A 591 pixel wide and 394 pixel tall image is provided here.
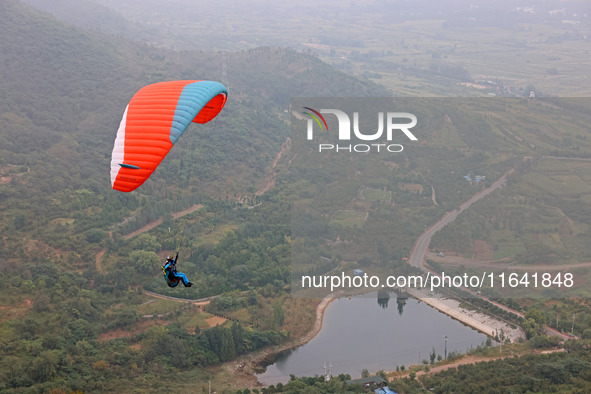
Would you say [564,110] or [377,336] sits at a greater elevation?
[564,110]

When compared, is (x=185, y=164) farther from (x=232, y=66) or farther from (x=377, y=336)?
(x=232, y=66)

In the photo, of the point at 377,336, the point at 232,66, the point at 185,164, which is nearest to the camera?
the point at 377,336

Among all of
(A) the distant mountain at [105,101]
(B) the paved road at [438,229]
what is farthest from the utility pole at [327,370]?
(A) the distant mountain at [105,101]

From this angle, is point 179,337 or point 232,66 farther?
point 232,66

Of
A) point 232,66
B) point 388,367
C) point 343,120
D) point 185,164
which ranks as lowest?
point 388,367

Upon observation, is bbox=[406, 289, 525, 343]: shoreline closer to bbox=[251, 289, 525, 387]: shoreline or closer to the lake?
bbox=[251, 289, 525, 387]: shoreline

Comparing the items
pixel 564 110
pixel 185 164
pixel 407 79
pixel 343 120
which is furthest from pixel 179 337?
pixel 407 79

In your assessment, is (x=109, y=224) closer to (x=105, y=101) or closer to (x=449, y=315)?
(x=105, y=101)
